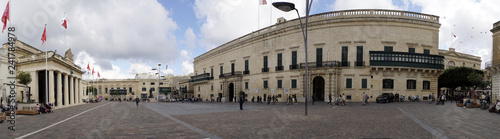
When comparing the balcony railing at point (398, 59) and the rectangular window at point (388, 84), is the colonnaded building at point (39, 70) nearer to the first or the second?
the balcony railing at point (398, 59)

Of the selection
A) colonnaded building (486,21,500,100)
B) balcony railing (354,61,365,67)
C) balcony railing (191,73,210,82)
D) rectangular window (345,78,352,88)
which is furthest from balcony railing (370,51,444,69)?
balcony railing (191,73,210,82)

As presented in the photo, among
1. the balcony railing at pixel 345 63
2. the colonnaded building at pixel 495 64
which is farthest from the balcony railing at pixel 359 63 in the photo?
the colonnaded building at pixel 495 64

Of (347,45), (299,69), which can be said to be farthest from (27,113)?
(347,45)

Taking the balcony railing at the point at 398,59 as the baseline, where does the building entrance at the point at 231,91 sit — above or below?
below

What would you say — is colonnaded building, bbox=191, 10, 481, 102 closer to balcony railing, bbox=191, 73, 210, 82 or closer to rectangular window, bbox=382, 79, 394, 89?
rectangular window, bbox=382, 79, 394, 89

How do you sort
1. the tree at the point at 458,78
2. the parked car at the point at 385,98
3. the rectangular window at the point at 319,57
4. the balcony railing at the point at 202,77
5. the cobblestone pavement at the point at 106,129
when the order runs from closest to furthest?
1. the cobblestone pavement at the point at 106,129
2. the parked car at the point at 385,98
3. the rectangular window at the point at 319,57
4. the tree at the point at 458,78
5. the balcony railing at the point at 202,77

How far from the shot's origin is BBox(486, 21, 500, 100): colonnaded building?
26917mm

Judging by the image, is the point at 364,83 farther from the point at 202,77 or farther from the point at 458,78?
the point at 202,77

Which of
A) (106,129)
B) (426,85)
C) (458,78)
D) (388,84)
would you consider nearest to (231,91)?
(388,84)

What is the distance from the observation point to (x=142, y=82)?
310ft

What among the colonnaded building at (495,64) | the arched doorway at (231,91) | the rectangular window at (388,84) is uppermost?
the colonnaded building at (495,64)

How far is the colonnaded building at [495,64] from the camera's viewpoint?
26.9 metres

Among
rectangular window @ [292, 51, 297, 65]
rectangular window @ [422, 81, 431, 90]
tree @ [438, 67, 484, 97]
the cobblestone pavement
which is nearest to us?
the cobblestone pavement

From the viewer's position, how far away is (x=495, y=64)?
92.7 feet
